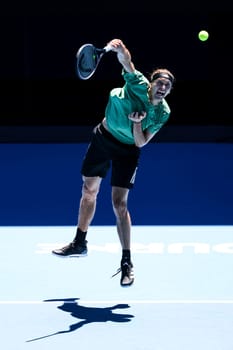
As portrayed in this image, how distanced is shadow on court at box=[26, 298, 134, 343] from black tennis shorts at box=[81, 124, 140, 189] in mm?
915

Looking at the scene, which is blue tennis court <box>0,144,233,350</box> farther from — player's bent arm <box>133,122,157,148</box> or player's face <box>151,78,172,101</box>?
player's face <box>151,78,172,101</box>

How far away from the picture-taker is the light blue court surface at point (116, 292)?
5002mm

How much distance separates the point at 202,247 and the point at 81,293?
1727mm

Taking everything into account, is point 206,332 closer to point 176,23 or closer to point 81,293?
point 81,293

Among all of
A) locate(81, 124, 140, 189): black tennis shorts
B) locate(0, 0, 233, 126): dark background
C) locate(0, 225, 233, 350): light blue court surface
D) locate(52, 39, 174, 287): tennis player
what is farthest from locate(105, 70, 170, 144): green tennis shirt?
locate(0, 0, 233, 126): dark background

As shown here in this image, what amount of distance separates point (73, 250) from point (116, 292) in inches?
24.0

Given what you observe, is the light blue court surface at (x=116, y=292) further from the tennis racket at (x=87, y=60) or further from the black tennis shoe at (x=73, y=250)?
the tennis racket at (x=87, y=60)

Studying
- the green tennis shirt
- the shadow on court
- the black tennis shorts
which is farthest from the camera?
the black tennis shorts

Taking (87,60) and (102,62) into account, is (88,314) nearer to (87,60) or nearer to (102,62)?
(87,60)

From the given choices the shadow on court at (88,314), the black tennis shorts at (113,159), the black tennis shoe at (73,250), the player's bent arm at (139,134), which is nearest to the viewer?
the shadow on court at (88,314)

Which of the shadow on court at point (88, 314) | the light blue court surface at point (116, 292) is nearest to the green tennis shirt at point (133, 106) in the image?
the light blue court surface at point (116, 292)

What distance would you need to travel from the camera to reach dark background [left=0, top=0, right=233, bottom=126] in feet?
48.7

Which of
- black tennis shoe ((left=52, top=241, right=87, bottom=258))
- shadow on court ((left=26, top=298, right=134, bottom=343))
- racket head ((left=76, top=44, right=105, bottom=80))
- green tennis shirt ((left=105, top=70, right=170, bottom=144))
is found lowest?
shadow on court ((left=26, top=298, right=134, bottom=343))

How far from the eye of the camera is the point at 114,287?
6195mm
